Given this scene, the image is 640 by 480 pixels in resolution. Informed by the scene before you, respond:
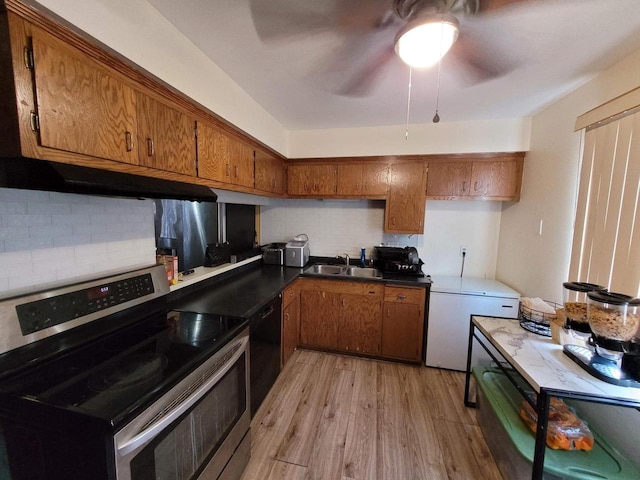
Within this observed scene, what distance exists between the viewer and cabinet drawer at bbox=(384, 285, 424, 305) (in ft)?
8.39

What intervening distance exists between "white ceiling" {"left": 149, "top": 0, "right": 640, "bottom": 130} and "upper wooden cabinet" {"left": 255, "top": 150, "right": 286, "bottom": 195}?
470 millimetres

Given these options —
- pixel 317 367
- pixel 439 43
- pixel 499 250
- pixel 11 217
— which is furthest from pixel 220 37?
pixel 499 250

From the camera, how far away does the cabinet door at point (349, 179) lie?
288 centimetres

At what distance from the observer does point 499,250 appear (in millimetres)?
2875

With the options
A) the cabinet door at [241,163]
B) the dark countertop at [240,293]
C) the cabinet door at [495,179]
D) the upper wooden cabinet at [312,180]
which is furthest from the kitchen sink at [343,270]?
the cabinet door at [495,179]

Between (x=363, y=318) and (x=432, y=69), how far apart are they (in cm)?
217

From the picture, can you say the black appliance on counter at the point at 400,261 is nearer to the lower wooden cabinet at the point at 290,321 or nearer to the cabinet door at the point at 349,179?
the cabinet door at the point at 349,179

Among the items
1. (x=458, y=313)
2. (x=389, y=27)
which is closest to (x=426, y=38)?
(x=389, y=27)

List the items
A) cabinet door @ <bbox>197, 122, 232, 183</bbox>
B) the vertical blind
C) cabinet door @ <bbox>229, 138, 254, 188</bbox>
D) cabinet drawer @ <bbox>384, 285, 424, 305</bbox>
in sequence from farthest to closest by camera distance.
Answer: cabinet drawer @ <bbox>384, 285, 424, 305</bbox>
cabinet door @ <bbox>229, 138, 254, 188</bbox>
cabinet door @ <bbox>197, 122, 232, 183</bbox>
the vertical blind

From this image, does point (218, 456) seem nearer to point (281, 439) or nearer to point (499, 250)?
point (281, 439)

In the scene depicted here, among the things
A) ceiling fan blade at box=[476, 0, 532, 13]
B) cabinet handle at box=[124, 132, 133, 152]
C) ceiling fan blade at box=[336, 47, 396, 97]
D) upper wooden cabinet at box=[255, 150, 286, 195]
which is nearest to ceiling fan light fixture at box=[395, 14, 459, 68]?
ceiling fan blade at box=[476, 0, 532, 13]

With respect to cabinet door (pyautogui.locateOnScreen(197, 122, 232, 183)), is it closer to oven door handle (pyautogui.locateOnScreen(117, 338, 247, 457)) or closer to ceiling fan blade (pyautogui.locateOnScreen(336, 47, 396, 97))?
ceiling fan blade (pyautogui.locateOnScreen(336, 47, 396, 97))

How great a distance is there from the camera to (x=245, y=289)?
2.11m

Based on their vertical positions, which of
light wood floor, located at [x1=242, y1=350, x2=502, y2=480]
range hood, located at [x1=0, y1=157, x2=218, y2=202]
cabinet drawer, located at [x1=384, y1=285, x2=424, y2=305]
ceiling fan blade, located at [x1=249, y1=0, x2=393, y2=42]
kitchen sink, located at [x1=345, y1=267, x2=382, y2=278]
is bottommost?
light wood floor, located at [x1=242, y1=350, x2=502, y2=480]
